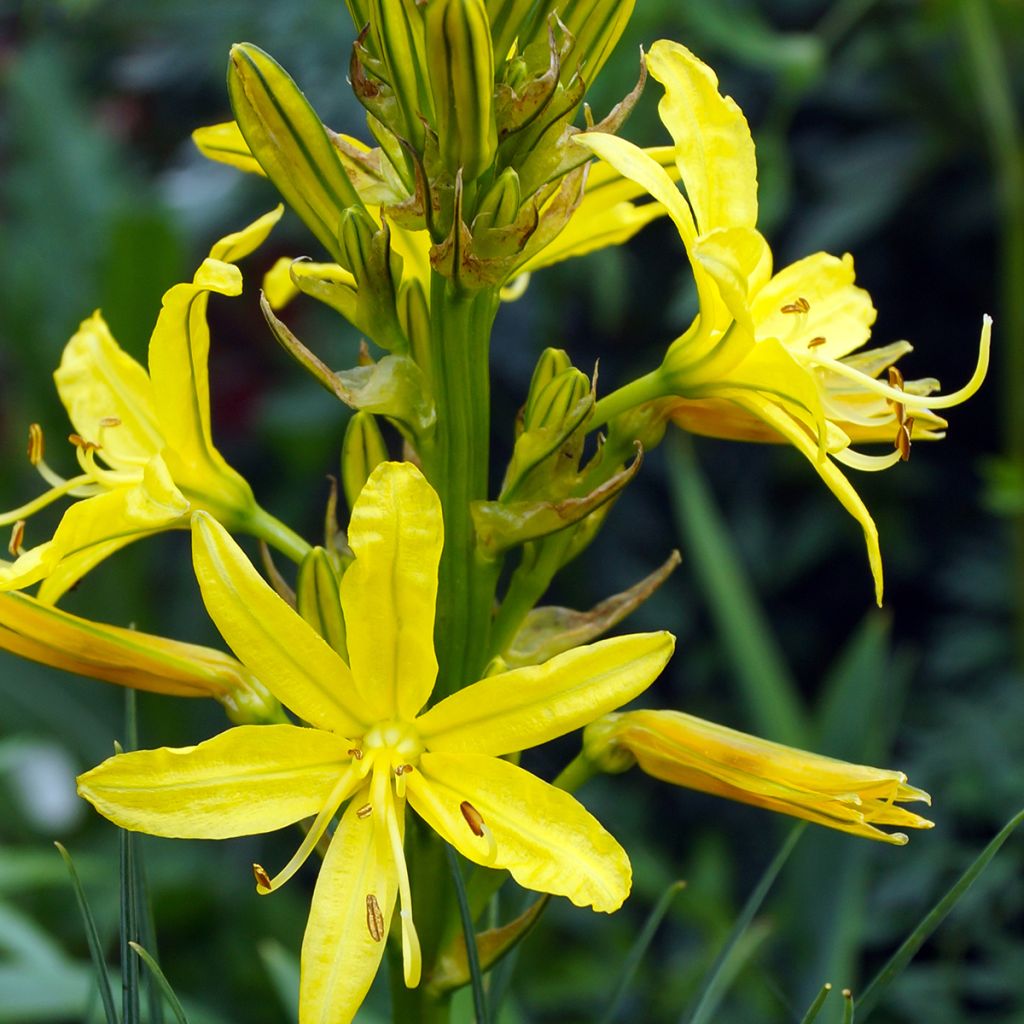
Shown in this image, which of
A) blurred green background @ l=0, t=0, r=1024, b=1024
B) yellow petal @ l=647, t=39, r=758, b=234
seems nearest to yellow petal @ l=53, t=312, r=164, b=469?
yellow petal @ l=647, t=39, r=758, b=234

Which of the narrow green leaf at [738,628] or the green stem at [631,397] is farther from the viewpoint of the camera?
the narrow green leaf at [738,628]

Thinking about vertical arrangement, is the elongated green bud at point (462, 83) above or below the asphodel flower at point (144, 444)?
above

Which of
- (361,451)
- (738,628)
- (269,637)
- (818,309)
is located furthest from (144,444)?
(738,628)

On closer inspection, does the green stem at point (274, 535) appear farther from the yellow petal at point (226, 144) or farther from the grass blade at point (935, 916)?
the grass blade at point (935, 916)

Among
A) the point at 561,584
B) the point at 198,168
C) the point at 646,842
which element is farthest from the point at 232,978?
the point at 198,168

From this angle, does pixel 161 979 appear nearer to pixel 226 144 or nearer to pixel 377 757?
pixel 377 757

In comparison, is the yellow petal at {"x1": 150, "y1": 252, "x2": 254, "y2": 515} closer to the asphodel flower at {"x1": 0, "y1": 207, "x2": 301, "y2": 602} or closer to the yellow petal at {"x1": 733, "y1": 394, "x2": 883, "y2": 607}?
the asphodel flower at {"x1": 0, "y1": 207, "x2": 301, "y2": 602}

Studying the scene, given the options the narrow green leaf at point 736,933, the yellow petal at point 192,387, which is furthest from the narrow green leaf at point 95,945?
the narrow green leaf at point 736,933
